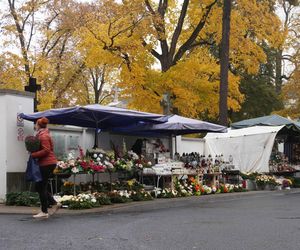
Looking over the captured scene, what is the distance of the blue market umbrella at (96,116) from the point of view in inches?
551

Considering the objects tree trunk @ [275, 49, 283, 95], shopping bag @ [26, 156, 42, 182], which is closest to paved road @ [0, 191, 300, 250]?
shopping bag @ [26, 156, 42, 182]

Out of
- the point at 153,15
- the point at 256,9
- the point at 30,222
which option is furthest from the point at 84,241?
the point at 256,9

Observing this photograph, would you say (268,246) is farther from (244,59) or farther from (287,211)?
(244,59)

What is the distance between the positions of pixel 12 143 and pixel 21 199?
1.63 metres

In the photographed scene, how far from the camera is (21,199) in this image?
42.5 feet

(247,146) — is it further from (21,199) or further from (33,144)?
(33,144)

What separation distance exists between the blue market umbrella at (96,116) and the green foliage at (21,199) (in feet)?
6.58

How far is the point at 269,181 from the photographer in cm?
2161

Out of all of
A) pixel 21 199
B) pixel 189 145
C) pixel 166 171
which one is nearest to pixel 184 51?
pixel 189 145

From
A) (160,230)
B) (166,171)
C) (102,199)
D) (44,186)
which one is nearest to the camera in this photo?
(160,230)

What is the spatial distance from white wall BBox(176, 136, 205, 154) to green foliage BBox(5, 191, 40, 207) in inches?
397

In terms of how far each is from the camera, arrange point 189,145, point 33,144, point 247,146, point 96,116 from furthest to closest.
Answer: point 247,146 → point 189,145 → point 96,116 → point 33,144

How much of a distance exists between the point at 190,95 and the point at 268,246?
1989 cm

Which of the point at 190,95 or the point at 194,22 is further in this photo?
the point at 194,22
